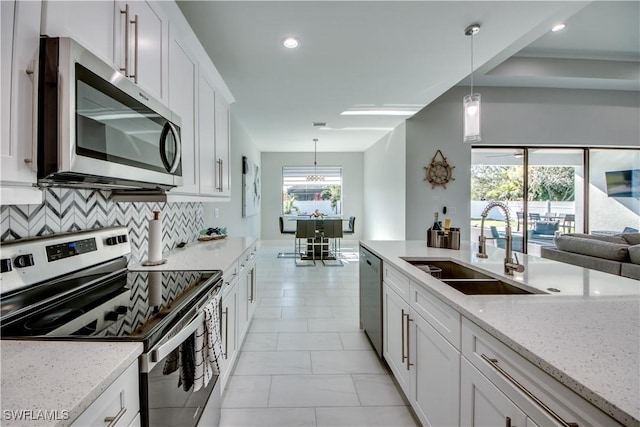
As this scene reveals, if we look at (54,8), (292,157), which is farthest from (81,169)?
(292,157)

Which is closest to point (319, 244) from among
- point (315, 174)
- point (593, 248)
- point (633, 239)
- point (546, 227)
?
point (315, 174)

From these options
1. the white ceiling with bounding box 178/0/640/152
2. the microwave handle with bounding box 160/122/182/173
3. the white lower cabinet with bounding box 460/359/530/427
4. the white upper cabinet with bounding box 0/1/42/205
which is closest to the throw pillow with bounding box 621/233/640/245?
the white ceiling with bounding box 178/0/640/152

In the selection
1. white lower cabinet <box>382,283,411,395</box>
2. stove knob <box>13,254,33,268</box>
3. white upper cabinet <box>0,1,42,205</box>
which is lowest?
white lower cabinet <box>382,283,411,395</box>

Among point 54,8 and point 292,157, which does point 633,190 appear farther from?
point 54,8

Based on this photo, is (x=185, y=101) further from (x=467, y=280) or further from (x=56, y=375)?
(x=467, y=280)

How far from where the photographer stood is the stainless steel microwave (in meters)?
0.82

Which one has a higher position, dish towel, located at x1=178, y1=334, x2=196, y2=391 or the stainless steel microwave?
the stainless steel microwave

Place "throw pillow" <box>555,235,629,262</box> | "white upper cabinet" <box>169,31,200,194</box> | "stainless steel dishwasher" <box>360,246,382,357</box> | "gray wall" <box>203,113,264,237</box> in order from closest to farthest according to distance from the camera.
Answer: "white upper cabinet" <box>169,31,200,194</box>
"stainless steel dishwasher" <box>360,246,382,357</box>
"throw pillow" <box>555,235,629,262</box>
"gray wall" <box>203,113,264,237</box>

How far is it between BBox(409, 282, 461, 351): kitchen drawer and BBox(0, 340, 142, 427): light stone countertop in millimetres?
1082

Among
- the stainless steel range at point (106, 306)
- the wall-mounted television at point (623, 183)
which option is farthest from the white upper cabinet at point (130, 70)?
the wall-mounted television at point (623, 183)

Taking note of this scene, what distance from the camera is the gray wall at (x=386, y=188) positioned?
17.2ft

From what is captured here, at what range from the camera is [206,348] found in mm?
1362

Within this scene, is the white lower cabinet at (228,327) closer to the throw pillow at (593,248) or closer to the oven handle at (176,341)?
the oven handle at (176,341)

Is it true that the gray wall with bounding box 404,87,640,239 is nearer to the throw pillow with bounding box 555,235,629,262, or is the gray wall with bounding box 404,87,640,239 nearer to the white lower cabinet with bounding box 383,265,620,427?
the throw pillow with bounding box 555,235,629,262
